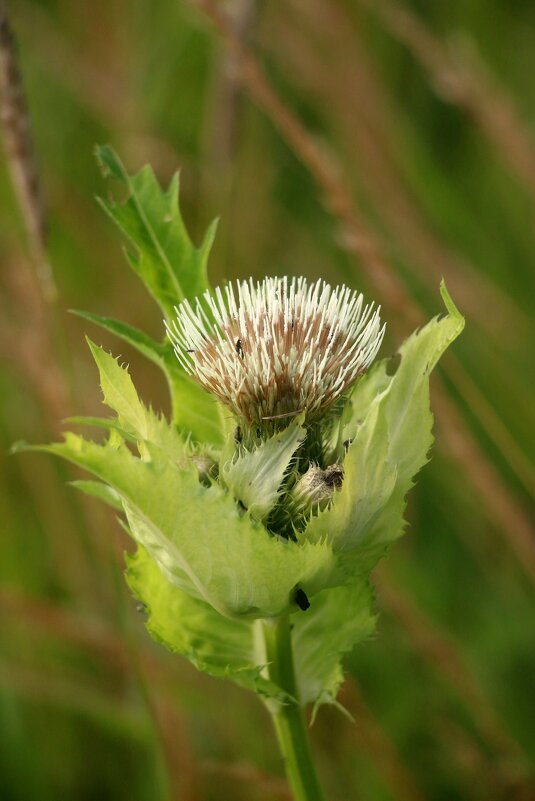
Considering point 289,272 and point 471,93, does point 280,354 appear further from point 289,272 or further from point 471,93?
point 289,272

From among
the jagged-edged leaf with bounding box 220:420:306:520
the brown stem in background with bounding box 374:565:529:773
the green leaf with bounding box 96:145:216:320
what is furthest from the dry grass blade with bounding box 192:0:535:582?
the jagged-edged leaf with bounding box 220:420:306:520

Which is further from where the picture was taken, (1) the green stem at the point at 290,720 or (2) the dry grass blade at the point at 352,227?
(2) the dry grass blade at the point at 352,227

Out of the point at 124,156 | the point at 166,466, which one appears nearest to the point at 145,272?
the point at 166,466

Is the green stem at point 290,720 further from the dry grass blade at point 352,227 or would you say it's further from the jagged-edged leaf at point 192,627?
the dry grass blade at point 352,227

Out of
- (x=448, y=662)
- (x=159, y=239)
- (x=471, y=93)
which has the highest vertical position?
(x=471, y=93)

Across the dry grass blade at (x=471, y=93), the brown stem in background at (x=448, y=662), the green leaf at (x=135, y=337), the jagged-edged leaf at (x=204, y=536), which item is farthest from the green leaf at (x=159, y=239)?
the dry grass blade at (x=471, y=93)

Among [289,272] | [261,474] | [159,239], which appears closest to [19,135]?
[159,239]
